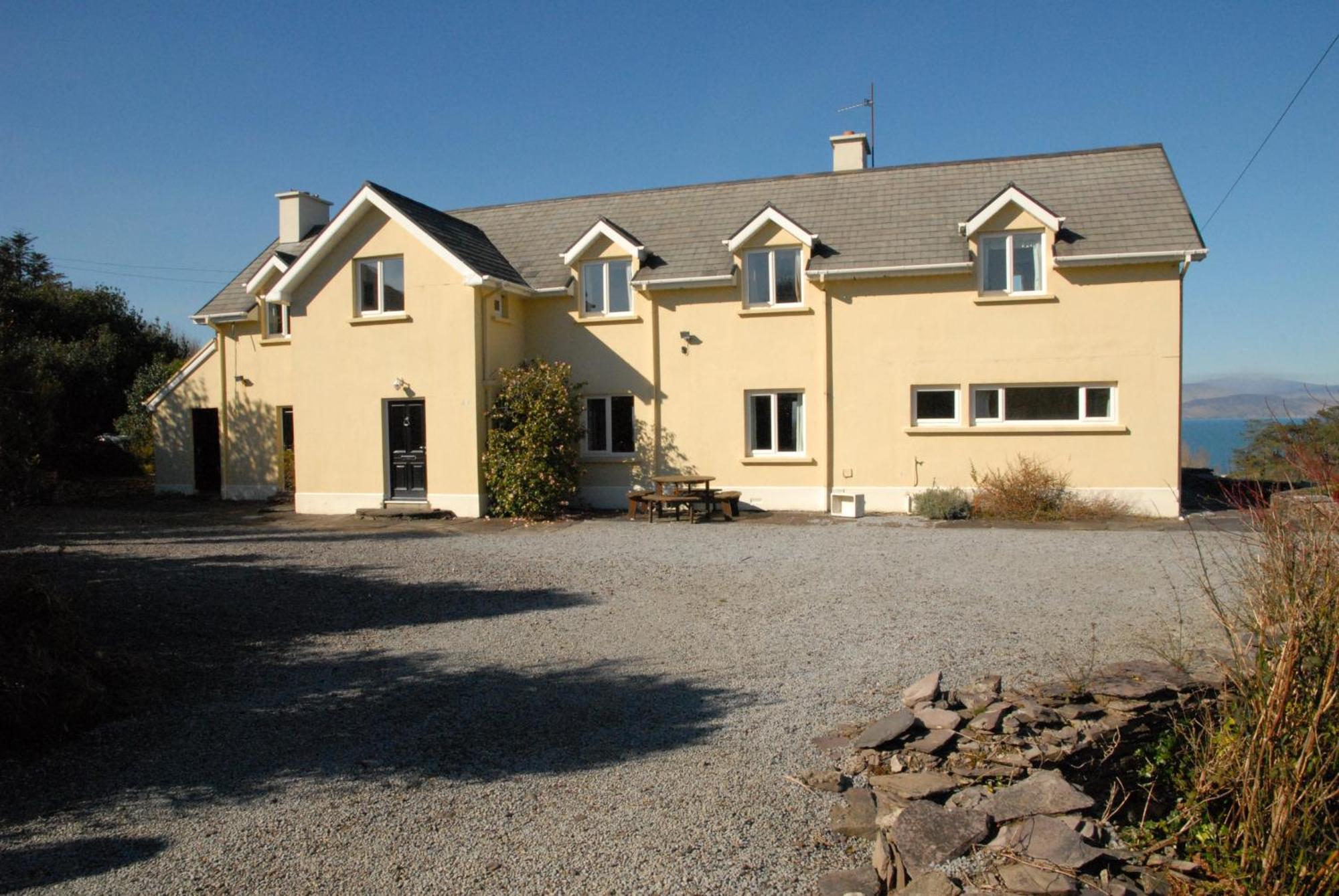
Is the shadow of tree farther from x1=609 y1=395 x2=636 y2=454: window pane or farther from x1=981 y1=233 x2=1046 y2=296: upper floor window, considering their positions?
x1=981 y1=233 x2=1046 y2=296: upper floor window

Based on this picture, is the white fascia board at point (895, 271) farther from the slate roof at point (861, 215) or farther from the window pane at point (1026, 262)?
the window pane at point (1026, 262)

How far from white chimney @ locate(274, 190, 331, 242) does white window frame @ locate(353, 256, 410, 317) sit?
6.20 m

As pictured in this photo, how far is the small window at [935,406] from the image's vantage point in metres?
19.7

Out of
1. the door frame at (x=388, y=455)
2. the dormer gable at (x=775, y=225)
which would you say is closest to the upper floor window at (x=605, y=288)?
the dormer gable at (x=775, y=225)

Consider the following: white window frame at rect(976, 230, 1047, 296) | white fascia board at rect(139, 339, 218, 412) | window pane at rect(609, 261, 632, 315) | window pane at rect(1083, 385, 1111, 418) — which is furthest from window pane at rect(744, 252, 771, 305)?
white fascia board at rect(139, 339, 218, 412)

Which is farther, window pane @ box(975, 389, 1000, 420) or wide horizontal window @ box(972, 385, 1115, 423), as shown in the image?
window pane @ box(975, 389, 1000, 420)

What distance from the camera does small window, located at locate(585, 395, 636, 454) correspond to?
21.7m

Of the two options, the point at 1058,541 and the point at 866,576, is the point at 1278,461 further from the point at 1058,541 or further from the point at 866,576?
the point at 1058,541

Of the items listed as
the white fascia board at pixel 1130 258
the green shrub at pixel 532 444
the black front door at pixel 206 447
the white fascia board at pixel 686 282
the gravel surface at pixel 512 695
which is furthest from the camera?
the black front door at pixel 206 447

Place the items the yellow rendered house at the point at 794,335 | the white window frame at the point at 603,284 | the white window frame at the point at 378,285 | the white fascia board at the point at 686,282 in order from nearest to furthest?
the yellow rendered house at the point at 794,335 < the white window frame at the point at 378,285 < the white fascia board at the point at 686,282 < the white window frame at the point at 603,284

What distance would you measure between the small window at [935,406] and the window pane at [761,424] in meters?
3.15

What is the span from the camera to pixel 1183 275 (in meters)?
18.2

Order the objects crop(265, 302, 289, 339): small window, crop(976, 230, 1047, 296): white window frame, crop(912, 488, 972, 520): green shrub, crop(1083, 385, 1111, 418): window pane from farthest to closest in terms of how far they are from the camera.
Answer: crop(265, 302, 289, 339): small window
crop(976, 230, 1047, 296): white window frame
crop(1083, 385, 1111, 418): window pane
crop(912, 488, 972, 520): green shrub

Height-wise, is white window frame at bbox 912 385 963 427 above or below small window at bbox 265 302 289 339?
below
